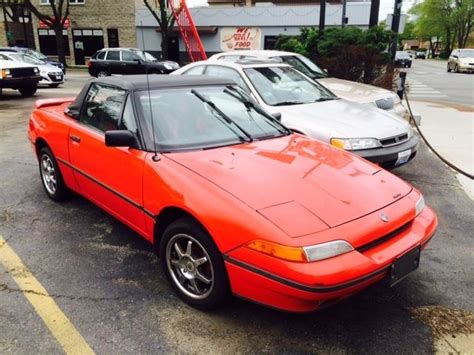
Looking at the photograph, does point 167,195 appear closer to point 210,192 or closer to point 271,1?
point 210,192

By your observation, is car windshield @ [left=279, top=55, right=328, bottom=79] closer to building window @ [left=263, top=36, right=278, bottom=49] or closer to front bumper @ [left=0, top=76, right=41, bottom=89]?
front bumper @ [left=0, top=76, right=41, bottom=89]

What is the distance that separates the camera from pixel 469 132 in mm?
8969

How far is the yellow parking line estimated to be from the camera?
8.65 ft

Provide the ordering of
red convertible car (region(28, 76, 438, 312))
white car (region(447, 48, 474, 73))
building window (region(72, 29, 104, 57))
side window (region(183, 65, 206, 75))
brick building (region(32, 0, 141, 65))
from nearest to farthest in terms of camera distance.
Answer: red convertible car (region(28, 76, 438, 312))
side window (region(183, 65, 206, 75))
white car (region(447, 48, 474, 73))
brick building (region(32, 0, 141, 65))
building window (region(72, 29, 104, 57))

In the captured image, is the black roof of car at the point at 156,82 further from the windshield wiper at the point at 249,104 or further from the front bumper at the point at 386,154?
the front bumper at the point at 386,154

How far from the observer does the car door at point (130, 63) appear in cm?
2078

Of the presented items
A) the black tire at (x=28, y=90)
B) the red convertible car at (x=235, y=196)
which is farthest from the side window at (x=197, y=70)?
the black tire at (x=28, y=90)

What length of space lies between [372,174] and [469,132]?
272 inches

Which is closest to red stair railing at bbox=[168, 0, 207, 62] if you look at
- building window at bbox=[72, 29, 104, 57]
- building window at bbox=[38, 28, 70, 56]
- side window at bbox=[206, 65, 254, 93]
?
building window at bbox=[72, 29, 104, 57]

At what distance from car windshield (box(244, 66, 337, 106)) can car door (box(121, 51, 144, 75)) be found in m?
15.5

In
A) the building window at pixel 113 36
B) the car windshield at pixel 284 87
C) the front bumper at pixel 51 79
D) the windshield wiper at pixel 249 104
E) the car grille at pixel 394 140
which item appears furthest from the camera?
the building window at pixel 113 36

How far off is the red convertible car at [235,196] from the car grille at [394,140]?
5.47 feet

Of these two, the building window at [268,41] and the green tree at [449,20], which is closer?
the building window at [268,41]

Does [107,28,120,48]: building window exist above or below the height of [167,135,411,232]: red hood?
above
